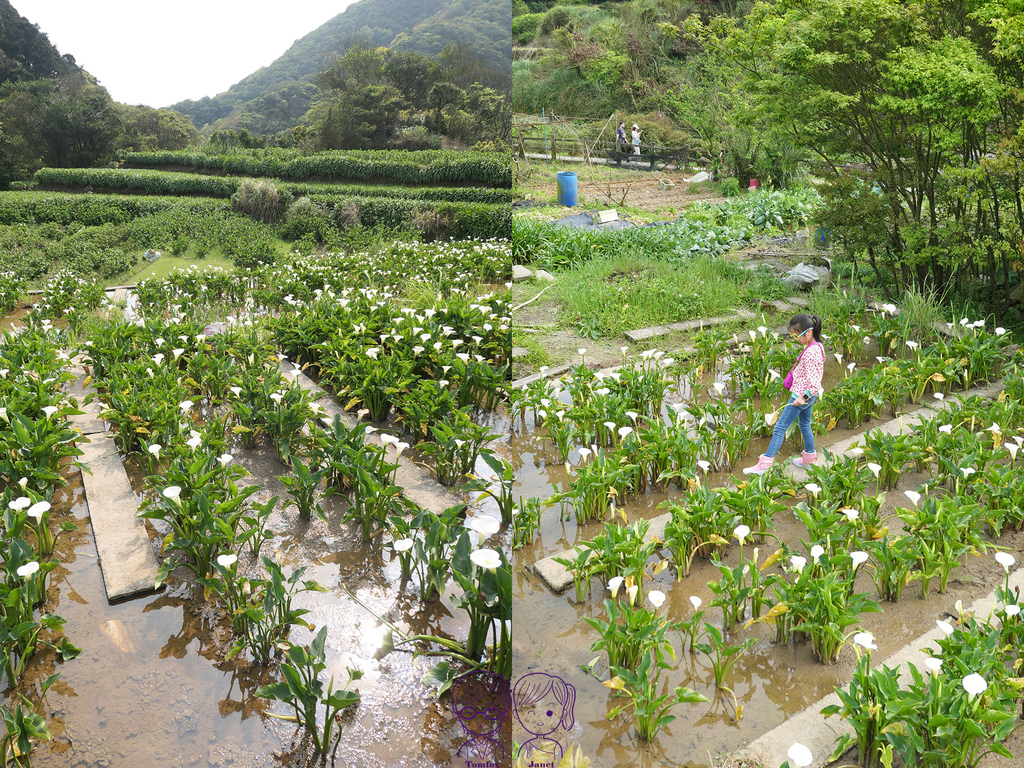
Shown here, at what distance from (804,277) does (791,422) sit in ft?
9.84

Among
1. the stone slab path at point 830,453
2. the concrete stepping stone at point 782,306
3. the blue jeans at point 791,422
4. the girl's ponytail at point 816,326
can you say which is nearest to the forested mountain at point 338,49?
the concrete stepping stone at point 782,306

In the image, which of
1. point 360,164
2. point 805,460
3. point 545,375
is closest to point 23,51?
point 360,164

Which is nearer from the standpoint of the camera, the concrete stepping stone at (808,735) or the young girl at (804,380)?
the concrete stepping stone at (808,735)

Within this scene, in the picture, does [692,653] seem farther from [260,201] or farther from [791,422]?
[260,201]

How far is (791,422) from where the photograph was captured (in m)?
2.71

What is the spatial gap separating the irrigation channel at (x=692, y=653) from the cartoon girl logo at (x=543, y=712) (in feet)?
0.07

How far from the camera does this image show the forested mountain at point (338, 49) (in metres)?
13.1

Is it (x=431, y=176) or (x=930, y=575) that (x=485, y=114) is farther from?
(x=930, y=575)

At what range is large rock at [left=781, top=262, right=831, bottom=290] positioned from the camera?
5215 millimetres

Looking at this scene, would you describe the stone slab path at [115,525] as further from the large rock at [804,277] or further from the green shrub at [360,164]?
the green shrub at [360,164]

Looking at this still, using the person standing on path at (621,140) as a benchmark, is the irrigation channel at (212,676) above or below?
below

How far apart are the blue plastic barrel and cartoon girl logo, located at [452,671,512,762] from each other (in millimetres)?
8153

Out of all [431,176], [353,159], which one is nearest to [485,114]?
[431,176]

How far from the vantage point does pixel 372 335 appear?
426 cm
